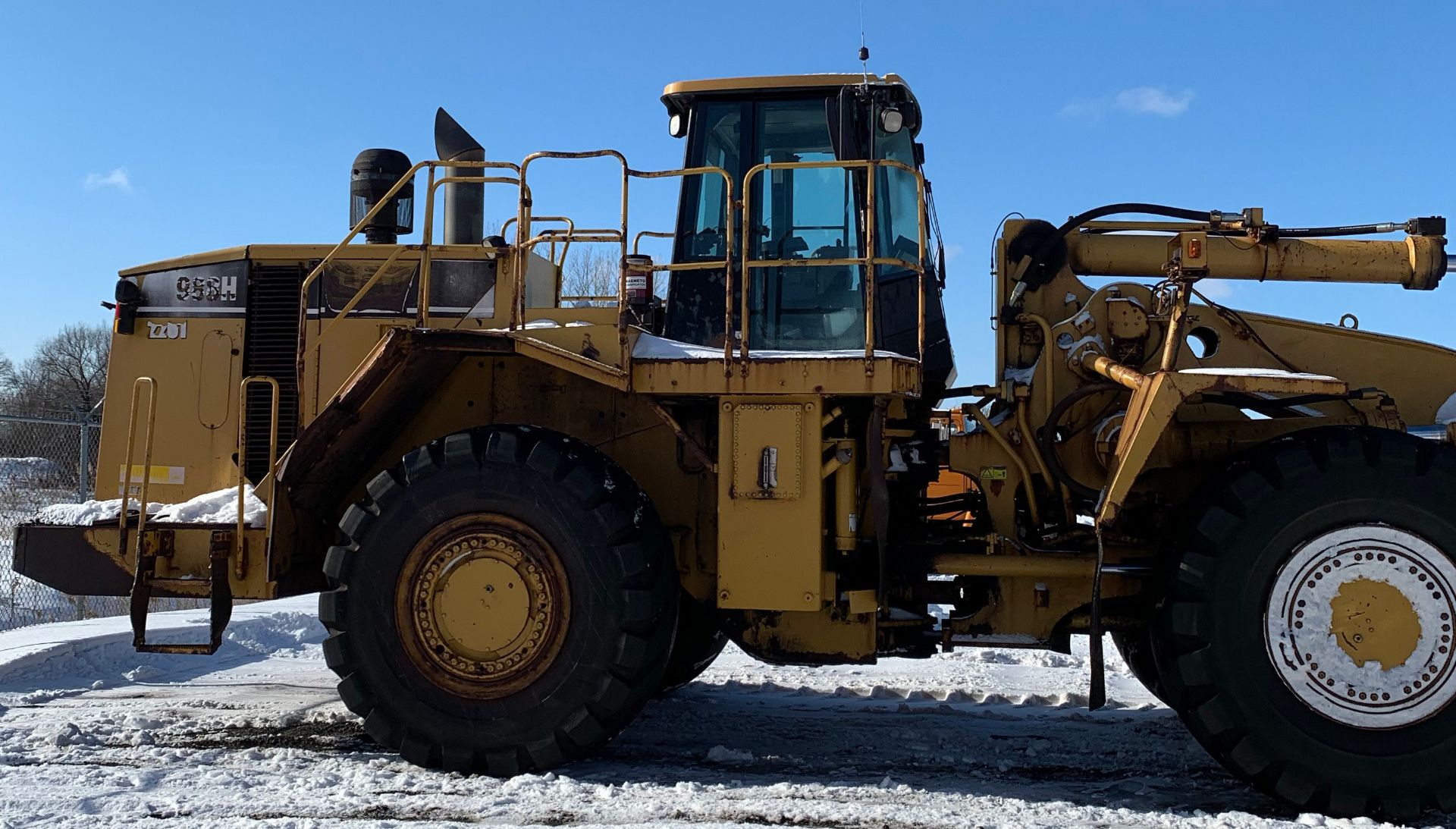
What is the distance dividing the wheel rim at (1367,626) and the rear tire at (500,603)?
2.62 meters

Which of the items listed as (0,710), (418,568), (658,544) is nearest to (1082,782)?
(658,544)

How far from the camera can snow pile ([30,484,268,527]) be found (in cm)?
561

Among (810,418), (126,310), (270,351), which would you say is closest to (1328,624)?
(810,418)

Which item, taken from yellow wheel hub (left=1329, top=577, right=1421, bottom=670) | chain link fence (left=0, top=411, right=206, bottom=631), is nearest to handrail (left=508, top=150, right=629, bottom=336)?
yellow wheel hub (left=1329, top=577, right=1421, bottom=670)

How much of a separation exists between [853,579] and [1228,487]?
1717 millimetres

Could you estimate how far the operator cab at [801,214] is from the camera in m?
5.41

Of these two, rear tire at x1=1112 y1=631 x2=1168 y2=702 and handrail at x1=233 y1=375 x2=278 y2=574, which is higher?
handrail at x1=233 y1=375 x2=278 y2=574

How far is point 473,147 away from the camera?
23.6 ft

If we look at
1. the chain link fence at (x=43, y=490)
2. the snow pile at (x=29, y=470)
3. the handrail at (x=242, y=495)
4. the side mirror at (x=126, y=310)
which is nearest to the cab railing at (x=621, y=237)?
the handrail at (x=242, y=495)

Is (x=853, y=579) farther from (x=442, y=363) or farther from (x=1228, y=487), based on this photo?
(x=442, y=363)

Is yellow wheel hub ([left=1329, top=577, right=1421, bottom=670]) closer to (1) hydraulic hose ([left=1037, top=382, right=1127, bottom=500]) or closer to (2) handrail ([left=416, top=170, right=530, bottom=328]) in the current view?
(1) hydraulic hose ([left=1037, top=382, right=1127, bottom=500])

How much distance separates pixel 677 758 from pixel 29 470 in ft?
36.5

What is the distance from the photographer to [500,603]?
501 cm

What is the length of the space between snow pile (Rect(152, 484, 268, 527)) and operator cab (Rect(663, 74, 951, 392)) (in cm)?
229
